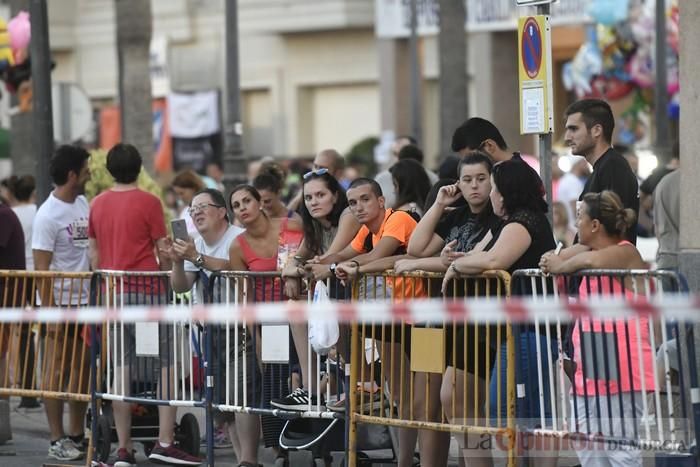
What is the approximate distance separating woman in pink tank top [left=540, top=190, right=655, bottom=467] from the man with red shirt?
3388 millimetres

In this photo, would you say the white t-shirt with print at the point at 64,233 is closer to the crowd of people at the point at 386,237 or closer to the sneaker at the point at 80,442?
the crowd of people at the point at 386,237

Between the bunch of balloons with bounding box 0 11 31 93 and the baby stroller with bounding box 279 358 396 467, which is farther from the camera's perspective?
the bunch of balloons with bounding box 0 11 31 93

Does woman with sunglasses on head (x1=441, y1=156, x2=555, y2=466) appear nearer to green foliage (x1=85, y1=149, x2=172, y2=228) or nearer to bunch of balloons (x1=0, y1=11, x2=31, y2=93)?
green foliage (x1=85, y1=149, x2=172, y2=228)

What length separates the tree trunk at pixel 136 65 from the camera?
1994cm

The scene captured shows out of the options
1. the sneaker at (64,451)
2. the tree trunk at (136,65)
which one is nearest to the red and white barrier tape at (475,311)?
the sneaker at (64,451)

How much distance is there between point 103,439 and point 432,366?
293 centimetres

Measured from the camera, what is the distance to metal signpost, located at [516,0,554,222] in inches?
380

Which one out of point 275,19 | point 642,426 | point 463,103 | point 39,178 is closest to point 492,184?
point 642,426

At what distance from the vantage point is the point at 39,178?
14094 millimetres

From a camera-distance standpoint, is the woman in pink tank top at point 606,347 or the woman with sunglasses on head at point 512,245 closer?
the woman in pink tank top at point 606,347

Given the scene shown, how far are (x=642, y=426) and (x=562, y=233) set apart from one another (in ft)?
50.1

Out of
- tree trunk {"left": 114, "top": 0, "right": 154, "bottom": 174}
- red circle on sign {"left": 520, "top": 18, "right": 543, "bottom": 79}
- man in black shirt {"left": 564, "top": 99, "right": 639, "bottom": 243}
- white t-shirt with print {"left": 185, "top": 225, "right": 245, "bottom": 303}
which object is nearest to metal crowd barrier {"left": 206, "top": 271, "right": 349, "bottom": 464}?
white t-shirt with print {"left": 185, "top": 225, "right": 245, "bottom": 303}

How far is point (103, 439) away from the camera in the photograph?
10758 mm

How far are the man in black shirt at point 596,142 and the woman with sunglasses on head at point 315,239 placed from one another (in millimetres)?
1377
